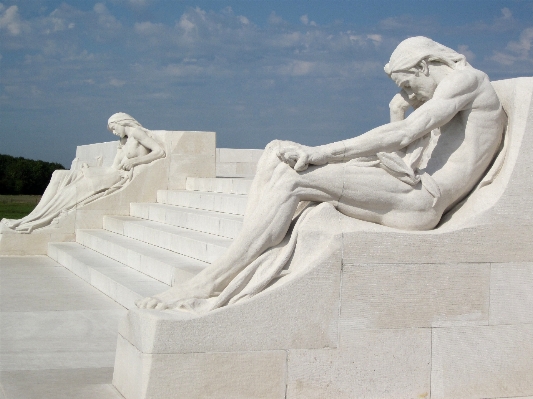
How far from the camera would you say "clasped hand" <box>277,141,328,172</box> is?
5445 millimetres

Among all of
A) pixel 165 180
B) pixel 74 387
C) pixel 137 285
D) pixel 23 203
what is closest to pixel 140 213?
pixel 165 180

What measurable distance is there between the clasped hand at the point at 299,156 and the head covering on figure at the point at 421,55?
95cm

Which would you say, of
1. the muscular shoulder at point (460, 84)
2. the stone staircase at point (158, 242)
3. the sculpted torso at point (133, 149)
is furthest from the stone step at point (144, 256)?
the muscular shoulder at point (460, 84)

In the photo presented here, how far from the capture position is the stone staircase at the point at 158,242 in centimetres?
828

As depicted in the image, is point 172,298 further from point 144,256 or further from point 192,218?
point 192,218

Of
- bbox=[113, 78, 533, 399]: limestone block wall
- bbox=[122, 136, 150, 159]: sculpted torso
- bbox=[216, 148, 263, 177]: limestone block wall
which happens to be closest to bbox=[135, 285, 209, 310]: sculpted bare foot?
bbox=[113, 78, 533, 399]: limestone block wall

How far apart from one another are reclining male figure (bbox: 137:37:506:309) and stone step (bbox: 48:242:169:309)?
2506 mm

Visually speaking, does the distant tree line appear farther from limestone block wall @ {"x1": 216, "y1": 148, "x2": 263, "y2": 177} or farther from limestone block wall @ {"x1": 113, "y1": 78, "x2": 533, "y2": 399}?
limestone block wall @ {"x1": 113, "y1": 78, "x2": 533, "y2": 399}

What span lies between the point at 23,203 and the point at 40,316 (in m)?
19.7

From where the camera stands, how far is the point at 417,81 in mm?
5965

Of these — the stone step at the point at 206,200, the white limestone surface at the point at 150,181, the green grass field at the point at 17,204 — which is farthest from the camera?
the green grass field at the point at 17,204

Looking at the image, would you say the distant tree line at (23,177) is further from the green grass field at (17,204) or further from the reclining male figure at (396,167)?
the reclining male figure at (396,167)

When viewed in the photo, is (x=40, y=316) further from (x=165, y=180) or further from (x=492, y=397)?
(x=165, y=180)

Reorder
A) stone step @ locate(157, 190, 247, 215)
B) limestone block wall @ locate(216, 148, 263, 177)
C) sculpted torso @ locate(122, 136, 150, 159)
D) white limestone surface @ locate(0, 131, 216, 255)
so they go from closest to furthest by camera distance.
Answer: stone step @ locate(157, 190, 247, 215), white limestone surface @ locate(0, 131, 216, 255), sculpted torso @ locate(122, 136, 150, 159), limestone block wall @ locate(216, 148, 263, 177)
